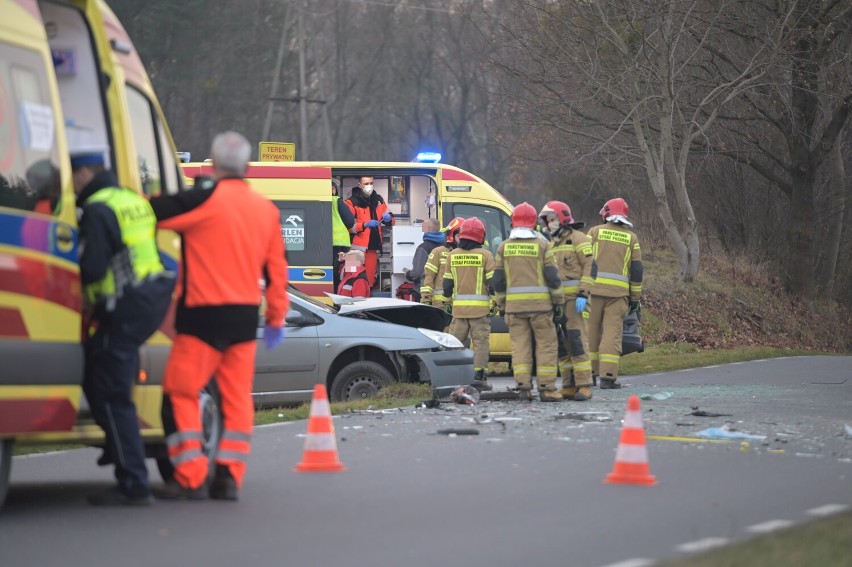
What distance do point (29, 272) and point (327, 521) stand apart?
1953 mm

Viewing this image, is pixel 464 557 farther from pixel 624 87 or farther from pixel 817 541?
pixel 624 87

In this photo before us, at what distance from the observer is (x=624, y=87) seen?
96.5 ft

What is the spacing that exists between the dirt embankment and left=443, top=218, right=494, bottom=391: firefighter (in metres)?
10.2

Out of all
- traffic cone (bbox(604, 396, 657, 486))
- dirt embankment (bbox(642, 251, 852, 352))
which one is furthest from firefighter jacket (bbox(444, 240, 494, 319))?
dirt embankment (bbox(642, 251, 852, 352))

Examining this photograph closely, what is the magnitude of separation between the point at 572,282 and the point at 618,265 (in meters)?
1.05

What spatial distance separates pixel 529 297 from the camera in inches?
563

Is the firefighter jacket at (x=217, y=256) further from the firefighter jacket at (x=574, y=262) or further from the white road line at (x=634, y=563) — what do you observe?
the firefighter jacket at (x=574, y=262)

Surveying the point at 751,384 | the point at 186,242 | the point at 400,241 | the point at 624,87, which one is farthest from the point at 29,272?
the point at 624,87

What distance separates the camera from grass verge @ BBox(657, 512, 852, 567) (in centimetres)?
581

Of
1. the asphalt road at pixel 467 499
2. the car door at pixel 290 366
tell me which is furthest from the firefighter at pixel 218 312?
the car door at pixel 290 366

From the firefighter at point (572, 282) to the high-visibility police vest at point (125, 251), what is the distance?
25.1ft

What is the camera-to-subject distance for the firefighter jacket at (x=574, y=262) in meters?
15.1

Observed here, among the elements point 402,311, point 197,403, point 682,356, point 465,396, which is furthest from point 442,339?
point 682,356

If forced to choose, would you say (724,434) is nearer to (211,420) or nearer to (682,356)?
(211,420)
